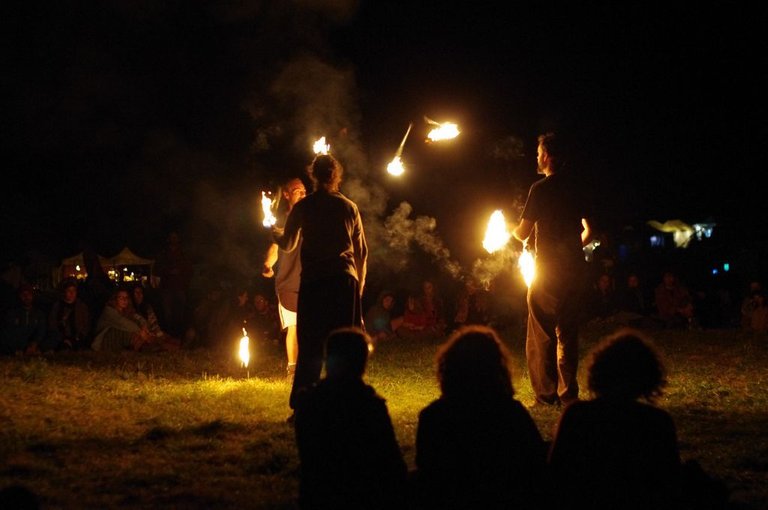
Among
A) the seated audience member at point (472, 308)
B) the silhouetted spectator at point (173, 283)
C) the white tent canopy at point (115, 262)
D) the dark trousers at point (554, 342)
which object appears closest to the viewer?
the dark trousers at point (554, 342)

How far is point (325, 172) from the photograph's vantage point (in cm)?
592

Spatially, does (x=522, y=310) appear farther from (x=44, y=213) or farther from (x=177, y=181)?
(x=44, y=213)

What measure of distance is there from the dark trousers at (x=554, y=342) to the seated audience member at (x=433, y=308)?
7.34 metres

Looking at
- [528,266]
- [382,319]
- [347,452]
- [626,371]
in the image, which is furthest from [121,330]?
[626,371]

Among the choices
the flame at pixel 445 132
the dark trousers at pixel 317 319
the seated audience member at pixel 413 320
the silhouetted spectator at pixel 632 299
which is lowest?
the dark trousers at pixel 317 319

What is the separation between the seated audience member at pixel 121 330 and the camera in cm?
1164

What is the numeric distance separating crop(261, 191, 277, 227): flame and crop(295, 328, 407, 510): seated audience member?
357cm

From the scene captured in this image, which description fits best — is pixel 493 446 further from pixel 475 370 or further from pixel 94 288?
pixel 94 288

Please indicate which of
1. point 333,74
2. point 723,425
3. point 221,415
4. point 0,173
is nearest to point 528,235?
point 723,425

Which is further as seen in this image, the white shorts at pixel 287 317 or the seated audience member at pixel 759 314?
the seated audience member at pixel 759 314

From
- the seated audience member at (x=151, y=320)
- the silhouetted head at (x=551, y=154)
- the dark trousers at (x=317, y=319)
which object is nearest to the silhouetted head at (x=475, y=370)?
the dark trousers at (x=317, y=319)

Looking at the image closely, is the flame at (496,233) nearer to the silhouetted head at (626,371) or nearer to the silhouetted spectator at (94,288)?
the silhouetted head at (626,371)

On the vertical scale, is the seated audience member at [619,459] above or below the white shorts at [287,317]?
below

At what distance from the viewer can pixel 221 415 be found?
6.02 metres
